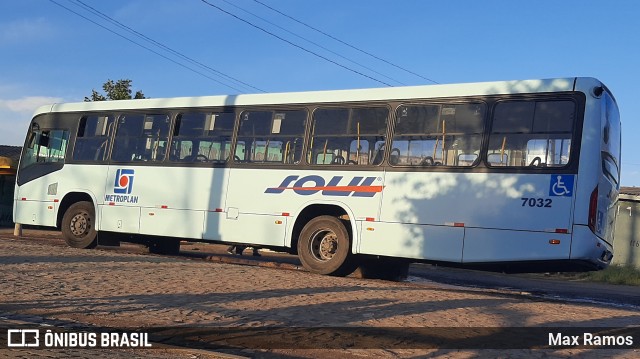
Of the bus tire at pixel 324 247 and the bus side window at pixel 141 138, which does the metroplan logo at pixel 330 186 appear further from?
the bus side window at pixel 141 138

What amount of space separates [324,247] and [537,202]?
4.30 meters

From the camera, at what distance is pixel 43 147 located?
1789 centimetres

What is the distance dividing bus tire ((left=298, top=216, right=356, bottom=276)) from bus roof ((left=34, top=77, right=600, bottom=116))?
245cm

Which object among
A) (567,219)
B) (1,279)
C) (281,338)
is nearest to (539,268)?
(567,219)

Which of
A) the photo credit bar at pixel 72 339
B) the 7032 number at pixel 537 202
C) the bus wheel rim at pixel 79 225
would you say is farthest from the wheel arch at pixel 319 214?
the photo credit bar at pixel 72 339

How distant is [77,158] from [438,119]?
9468 millimetres

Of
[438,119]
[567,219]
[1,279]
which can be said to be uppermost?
[438,119]

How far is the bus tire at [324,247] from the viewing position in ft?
43.7

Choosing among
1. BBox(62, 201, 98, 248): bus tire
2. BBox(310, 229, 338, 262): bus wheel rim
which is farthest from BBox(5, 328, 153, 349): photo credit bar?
BBox(62, 201, 98, 248): bus tire

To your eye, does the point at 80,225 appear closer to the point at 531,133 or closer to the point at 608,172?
the point at 531,133

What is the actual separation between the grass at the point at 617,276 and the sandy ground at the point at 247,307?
12.8 metres

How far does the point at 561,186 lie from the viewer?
11.1 m

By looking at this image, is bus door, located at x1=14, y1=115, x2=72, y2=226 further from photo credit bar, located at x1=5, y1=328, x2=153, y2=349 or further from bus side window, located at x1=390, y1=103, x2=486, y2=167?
photo credit bar, located at x1=5, y1=328, x2=153, y2=349

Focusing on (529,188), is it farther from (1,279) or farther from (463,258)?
(1,279)
